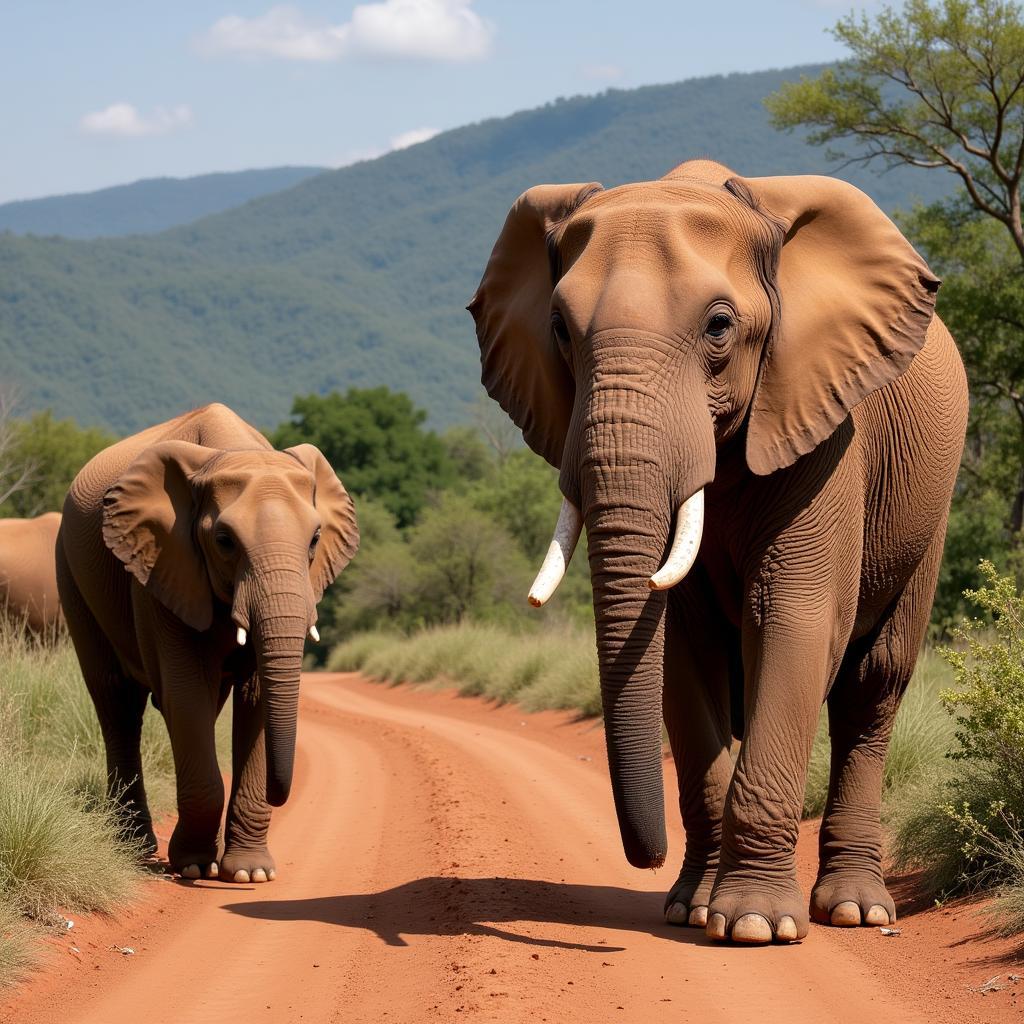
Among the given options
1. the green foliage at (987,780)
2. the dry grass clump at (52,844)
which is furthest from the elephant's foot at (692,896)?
the dry grass clump at (52,844)

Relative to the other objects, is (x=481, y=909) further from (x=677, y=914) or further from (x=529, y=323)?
(x=529, y=323)

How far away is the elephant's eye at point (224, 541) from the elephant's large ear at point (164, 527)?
13.0 inches

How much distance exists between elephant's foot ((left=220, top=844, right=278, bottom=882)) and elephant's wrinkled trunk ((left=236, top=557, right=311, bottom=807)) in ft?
2.03

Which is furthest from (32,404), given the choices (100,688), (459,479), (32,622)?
(100,688)

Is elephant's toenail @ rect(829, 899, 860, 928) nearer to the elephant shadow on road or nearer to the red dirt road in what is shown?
the red dirt road

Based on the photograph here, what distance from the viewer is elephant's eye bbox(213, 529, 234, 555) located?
374 inches

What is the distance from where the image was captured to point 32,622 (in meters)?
21.2

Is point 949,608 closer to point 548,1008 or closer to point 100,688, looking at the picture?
point 100,688

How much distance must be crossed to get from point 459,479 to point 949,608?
42.9 meters

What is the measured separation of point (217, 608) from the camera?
990 cm

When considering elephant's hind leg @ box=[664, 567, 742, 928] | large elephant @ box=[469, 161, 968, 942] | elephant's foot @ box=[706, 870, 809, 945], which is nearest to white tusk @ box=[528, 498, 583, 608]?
large elephant @ box=[469, 161, 968, 942]

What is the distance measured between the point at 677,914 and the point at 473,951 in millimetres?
1202

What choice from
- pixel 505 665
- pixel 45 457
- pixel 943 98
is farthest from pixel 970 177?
pixel 45 457

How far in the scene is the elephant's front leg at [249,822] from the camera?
9617mm
